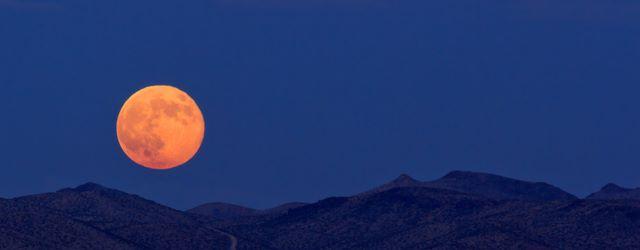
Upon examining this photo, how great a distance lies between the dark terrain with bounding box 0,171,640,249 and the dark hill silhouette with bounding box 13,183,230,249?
0.15 meters

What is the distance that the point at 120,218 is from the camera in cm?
15612

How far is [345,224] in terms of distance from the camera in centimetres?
15962

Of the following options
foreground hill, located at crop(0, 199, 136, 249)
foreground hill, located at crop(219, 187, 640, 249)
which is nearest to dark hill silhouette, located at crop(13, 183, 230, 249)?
foreground hill, located at crop(0, 199, 136, 249)

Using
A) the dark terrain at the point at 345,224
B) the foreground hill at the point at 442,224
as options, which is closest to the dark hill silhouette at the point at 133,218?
the dark terrain at the point at 345,224

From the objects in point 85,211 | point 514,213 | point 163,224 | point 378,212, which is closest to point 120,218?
point 85,211

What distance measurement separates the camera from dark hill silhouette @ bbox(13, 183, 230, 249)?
135 metres

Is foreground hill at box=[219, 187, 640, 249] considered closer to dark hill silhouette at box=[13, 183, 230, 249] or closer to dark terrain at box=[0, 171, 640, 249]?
dark terrain at box=[0, 171, 640, 249]

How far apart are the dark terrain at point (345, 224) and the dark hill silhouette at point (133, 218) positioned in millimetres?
148

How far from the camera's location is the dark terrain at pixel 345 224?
131m

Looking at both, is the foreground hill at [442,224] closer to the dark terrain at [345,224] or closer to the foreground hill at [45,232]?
the dark terrain at [345,224]

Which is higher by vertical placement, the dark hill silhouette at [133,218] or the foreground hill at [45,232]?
the dark hill silhouette at [133,218]

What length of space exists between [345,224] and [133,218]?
76.7ft

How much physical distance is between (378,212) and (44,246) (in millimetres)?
53482

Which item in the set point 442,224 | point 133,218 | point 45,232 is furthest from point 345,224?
point 45,232
